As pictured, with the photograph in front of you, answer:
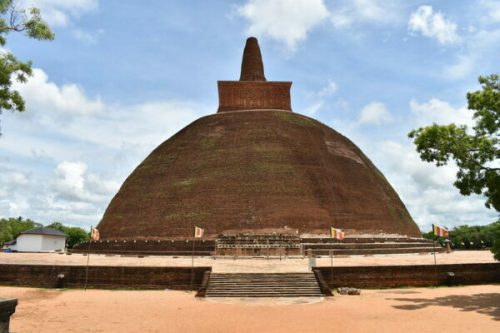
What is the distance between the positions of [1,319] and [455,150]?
12.2 meters

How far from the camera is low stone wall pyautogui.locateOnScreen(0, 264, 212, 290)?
14.4 metres

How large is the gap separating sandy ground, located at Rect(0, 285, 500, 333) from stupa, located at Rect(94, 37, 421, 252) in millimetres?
11377

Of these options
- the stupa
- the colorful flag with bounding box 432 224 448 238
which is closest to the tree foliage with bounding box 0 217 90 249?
the stupa

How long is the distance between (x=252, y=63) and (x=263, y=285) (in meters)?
27.8

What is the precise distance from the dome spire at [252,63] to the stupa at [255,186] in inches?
193

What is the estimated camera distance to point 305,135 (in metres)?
30.8

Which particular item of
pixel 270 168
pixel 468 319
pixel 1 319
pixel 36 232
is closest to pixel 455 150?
pixel 468 319

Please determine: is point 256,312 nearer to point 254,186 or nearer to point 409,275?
point 409,275

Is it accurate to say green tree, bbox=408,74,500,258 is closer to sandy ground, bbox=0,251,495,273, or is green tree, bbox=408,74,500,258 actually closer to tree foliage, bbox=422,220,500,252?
sandy ground, bbox=0,251,495,273

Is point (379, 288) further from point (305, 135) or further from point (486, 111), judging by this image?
point (305, 135)

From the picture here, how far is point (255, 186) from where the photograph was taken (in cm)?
2625

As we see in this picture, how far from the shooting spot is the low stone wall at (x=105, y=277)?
14.4m

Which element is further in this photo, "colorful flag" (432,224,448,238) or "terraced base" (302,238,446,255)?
"terraced base" (302,238,446,255)

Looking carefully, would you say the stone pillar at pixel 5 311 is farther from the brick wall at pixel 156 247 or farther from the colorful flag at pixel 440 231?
the brick wall at pixel 156 247
